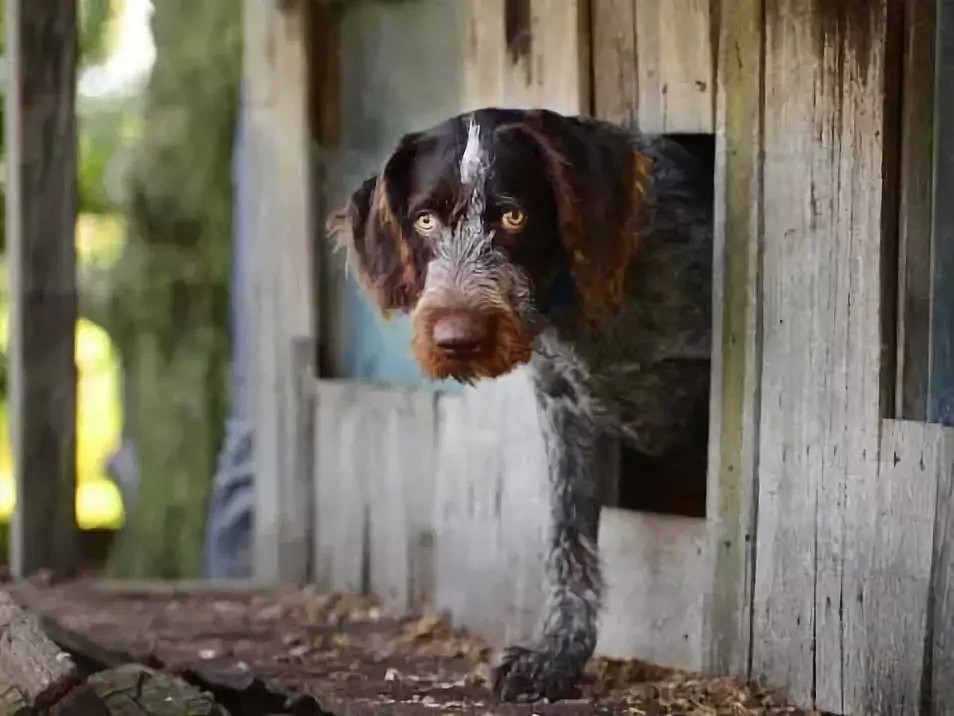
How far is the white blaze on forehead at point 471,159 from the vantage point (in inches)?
91.4

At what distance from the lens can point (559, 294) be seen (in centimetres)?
244

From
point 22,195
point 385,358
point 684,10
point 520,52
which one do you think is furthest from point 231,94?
point 684,10

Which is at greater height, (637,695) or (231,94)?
Result: (231,94)

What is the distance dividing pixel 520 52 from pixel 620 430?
844 mm

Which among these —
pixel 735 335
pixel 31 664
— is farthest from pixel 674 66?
pixel 31 664

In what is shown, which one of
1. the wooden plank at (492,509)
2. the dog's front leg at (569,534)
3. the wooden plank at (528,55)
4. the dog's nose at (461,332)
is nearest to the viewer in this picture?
the dog's nose at (461,332)

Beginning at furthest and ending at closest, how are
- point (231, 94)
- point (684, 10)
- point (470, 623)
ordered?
point (231, 94) → point (470, 623) → point (684, 10)

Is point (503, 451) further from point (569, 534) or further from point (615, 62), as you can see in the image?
point (615, 62)

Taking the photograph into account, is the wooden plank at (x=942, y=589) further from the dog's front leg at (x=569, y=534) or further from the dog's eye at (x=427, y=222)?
the dog's eye at (x=427, y=222)

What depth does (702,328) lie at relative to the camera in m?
2.70

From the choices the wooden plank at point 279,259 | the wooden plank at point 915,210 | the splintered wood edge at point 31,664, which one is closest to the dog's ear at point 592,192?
the wooden plank at point 915,210

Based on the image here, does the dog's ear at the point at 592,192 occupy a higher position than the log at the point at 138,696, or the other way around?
the dog's ear at the point at 592,192

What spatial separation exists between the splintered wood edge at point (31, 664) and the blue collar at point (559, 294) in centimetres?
101

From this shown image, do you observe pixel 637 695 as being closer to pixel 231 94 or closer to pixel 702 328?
pixel 702 328
